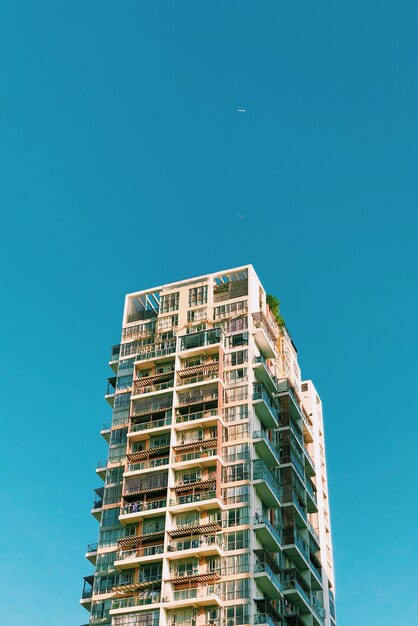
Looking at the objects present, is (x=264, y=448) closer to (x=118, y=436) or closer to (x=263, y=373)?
(x=263, y=373)

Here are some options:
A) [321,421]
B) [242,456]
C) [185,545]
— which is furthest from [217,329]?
[321,421]

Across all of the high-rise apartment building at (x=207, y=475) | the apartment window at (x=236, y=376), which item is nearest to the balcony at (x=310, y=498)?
the high-rise apartment building at (x=207, y=475)

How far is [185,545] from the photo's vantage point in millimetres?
89500

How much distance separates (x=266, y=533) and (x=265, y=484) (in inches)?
200

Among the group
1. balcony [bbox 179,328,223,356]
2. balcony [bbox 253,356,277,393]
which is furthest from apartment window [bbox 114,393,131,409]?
balcony [bbox 253,356,277,393]

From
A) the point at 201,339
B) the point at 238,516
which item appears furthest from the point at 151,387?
the point at 238,516

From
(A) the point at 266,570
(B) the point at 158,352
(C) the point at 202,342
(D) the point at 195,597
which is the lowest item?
(D) the point at 195,597

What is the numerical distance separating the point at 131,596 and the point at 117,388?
26.6m

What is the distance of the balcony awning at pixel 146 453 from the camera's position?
97062 mm

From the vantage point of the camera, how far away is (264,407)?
99188mm

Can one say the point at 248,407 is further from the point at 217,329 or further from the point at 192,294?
the point at 192,294

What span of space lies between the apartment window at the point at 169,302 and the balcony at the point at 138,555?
101 ft

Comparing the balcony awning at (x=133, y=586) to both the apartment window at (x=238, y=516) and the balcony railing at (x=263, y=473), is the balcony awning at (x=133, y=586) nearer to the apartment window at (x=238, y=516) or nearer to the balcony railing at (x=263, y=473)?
the apartment window at (x=238, y=516)

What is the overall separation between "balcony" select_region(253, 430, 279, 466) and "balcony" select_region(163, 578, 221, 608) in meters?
15.9
